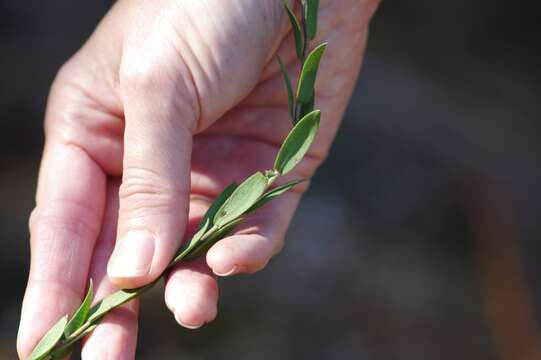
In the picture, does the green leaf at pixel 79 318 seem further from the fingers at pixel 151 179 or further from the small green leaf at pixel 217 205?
the small green leaf at pixel 217 205

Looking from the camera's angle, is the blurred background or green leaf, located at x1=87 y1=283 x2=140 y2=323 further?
the blurred background

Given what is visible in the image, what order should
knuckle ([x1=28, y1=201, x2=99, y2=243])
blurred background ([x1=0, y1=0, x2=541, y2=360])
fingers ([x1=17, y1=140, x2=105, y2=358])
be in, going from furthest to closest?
blurred background ([x1=0, y1=0, x2=541, y2=360]) → knuckle ([x1=28, y1=201, x2=99, y2=243]) → fingers ([x1=17, y1=140, x2=105, y2=358])

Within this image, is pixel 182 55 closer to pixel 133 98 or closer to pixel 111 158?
pixel 133 98

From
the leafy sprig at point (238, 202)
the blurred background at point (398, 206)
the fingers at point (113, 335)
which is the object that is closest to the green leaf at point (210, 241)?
the leafy sprig at point (238, 202)

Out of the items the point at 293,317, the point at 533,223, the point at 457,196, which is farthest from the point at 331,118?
the point at 533,223

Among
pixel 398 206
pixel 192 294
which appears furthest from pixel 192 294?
pixel 398 206

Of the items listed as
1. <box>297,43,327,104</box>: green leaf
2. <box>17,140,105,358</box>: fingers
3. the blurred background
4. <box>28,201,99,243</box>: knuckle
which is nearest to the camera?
<box>297,43,327,104</box>: green leaf

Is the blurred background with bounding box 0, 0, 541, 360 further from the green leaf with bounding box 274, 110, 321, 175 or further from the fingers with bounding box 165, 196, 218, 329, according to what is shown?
the green leaf with bounding box 274, 110, 321, 175

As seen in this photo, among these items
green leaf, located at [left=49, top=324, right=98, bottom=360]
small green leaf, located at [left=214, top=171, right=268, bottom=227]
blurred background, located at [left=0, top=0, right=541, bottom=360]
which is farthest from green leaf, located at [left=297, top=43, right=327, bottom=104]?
blurred background, located at [left=0, top=0, right=541, bottom=360]

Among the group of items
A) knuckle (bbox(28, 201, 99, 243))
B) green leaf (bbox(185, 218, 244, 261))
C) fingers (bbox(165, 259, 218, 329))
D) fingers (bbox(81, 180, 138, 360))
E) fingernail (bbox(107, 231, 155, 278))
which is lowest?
fingers (bbox(81, 180, 138, 360))
